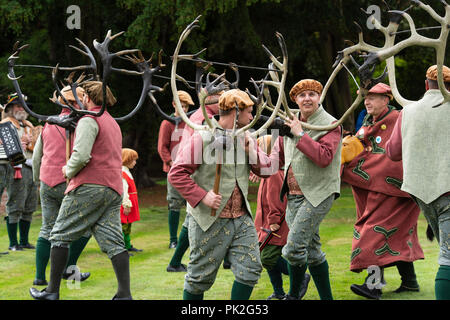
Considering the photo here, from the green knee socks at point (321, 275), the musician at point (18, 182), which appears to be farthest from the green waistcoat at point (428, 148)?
the musician at point (18, 182)

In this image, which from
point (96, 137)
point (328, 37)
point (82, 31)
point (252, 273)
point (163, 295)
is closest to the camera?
point (252, 273)

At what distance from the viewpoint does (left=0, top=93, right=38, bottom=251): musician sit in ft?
30.6

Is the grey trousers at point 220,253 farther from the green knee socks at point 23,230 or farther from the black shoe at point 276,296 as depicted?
the green knee socks at point 23,230

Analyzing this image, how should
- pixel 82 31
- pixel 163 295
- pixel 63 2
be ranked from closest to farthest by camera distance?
pixel 163 295 → pixel 63 2 → pixel 82 31

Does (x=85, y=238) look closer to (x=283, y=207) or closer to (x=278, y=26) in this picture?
(x=283, y=207)

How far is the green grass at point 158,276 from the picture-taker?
675cm

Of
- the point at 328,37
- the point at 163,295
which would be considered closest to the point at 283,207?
the point at 163,295

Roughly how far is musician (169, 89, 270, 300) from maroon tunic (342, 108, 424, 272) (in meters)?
2.05

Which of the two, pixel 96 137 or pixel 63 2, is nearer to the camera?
pixel 96 137

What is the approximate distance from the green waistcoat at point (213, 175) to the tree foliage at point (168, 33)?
899cm

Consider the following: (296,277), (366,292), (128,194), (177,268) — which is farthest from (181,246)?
(366,292)

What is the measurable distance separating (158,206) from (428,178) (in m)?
11.7

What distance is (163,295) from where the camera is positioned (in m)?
6.72
